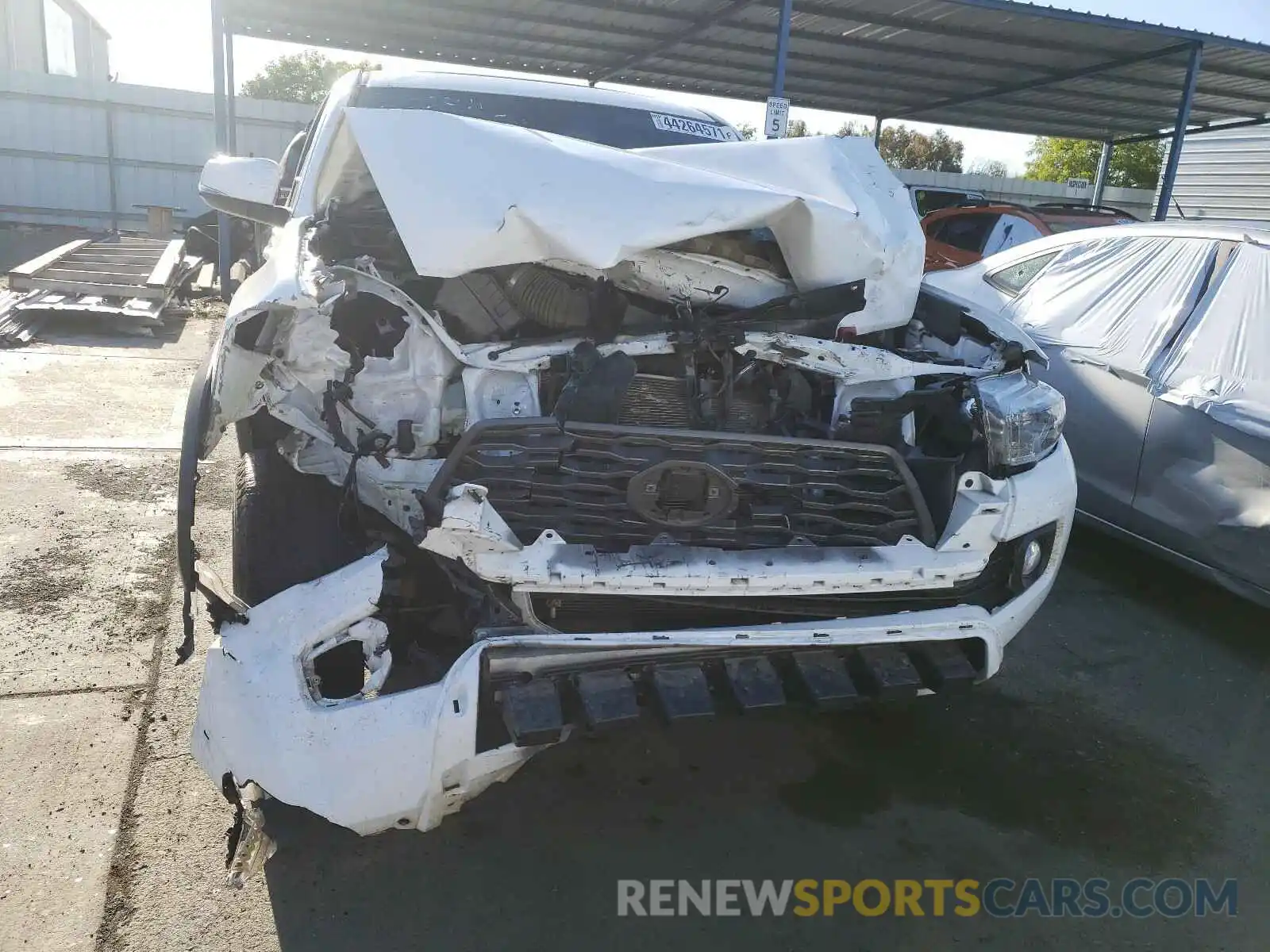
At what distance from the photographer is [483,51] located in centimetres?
1362

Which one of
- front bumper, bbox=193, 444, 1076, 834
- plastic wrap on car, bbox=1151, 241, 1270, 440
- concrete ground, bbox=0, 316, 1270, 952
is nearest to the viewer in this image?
front bumper, bbox=193, 444, 1076, 834

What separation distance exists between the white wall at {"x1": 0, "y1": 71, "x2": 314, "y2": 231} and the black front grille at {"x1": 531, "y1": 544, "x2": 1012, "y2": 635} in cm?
1746

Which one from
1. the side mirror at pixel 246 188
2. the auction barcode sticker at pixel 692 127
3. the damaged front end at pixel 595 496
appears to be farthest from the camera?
the auction barcode sticker at pixel 692 127

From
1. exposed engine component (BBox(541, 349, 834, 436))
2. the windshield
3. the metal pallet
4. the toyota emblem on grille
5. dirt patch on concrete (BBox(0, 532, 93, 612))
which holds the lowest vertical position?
dirt patch on concrete (BBox(0, 532, 93, 612))

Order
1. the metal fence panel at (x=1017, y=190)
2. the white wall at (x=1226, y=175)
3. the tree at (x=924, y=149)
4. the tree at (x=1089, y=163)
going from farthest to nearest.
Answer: the tree at (x=924, y=149)
the tree at (x=1089, y=163)
the metal fence panel at (x=1017, y=190)
the white wall at (x=1226, y=175)

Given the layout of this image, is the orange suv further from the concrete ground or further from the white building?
the white building

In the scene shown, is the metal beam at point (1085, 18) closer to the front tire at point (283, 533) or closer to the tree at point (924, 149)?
the front tire at point (283, 533)

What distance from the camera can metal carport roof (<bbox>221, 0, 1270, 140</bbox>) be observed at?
10.9 meters

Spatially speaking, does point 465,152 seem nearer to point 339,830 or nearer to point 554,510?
point 554,510

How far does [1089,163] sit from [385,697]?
1326 inches

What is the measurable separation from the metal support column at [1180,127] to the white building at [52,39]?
65.0 ft

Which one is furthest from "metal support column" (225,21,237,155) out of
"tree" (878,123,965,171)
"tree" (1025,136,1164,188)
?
"tree" (878,123,965,171)

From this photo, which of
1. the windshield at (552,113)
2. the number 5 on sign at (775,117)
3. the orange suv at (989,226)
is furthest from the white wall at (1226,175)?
the windshield at (552,113)

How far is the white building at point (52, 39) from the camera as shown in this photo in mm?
22234
